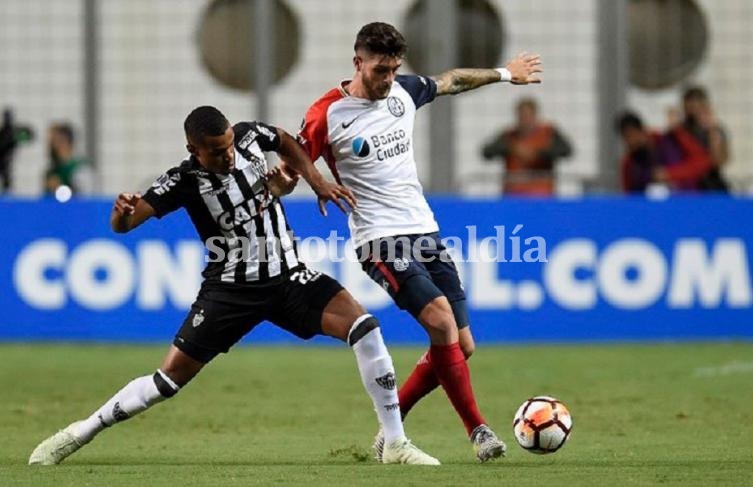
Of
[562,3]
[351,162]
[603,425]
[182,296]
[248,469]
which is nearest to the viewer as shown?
[248,469]

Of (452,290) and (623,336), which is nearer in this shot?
(452,290)

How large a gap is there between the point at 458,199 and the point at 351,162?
7520mm

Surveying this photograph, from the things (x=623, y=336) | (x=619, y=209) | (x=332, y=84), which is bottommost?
(x=623, y=336)

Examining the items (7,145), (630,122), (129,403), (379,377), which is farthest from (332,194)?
(7,145)

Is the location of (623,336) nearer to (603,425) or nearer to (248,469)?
(603,425)

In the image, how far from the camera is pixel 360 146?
33.5ft

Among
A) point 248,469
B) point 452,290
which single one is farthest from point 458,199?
point 248,469

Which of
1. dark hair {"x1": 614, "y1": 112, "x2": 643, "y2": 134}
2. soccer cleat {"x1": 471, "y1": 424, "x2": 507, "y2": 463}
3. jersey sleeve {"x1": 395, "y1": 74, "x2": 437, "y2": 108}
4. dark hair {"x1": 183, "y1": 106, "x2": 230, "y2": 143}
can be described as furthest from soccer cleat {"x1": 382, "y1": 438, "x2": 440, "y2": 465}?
dark hair {"x1": 614, "y1": 112, "x2": 643, "y2": 134}

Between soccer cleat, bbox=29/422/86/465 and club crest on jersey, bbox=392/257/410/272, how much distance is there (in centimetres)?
195

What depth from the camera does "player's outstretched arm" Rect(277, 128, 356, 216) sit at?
32.2 feet

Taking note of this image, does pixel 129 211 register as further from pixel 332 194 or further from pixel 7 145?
pixel 7 145

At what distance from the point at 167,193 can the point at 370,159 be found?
1.24m

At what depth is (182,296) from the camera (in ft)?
57.1

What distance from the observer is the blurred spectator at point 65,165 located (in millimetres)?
18469
